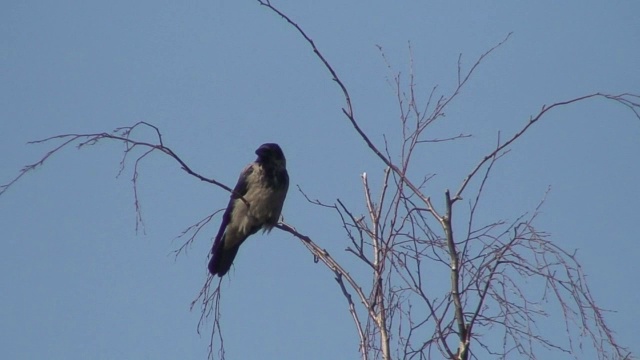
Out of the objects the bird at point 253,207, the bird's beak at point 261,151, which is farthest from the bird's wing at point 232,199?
the bird's beak at point 261,151

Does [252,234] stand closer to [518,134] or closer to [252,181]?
[252,181]

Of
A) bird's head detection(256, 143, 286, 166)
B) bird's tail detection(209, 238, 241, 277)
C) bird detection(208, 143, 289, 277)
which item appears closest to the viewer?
bird's tail detection(209, 238, 241, 277)

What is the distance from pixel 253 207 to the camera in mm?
7141

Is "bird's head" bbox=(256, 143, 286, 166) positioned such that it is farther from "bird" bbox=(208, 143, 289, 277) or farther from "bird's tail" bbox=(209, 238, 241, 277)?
"bird's tail" bbox=(209, 238, 241, 277)

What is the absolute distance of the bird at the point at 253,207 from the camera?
713 centimetres

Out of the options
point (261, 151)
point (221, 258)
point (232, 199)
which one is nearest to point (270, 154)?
point (261, 151)

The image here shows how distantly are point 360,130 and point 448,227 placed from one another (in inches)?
19.1

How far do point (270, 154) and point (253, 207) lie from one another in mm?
550

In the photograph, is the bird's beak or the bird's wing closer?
the bird's wing

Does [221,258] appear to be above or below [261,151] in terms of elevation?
below

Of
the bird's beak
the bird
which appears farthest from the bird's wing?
the bird's beak

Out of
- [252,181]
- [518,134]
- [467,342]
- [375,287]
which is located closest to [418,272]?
[375,287]

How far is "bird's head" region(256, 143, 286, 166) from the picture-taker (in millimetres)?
7449

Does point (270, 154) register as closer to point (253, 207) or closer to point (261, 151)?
point (261, 151)
